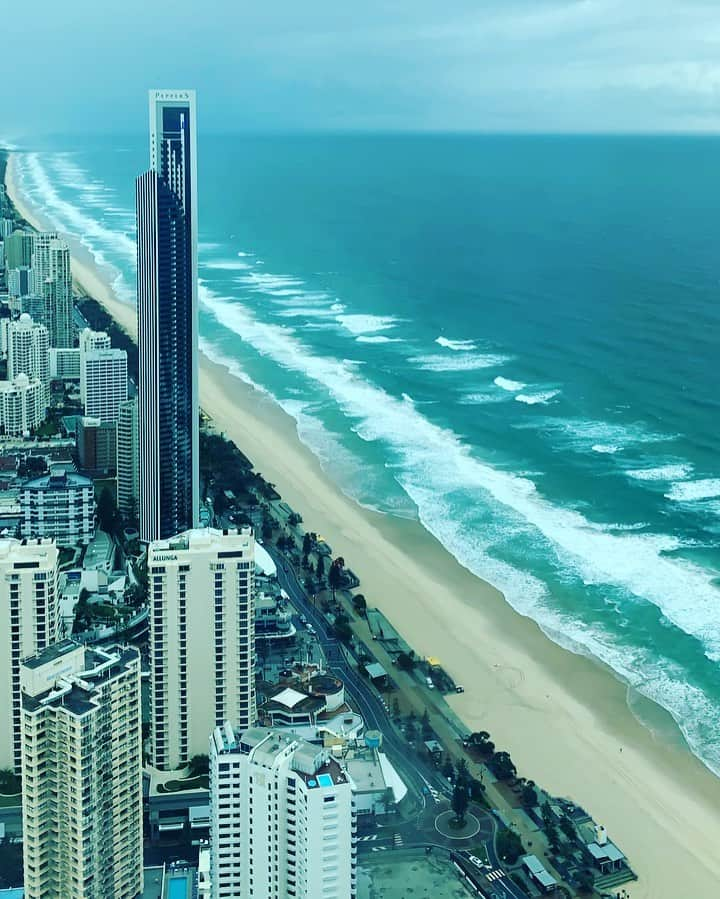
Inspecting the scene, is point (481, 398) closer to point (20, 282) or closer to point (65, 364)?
point (65, 364)

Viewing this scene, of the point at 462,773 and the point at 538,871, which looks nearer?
the point at 538,871

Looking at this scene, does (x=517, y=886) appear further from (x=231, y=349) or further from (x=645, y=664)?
(x=231, y=349)

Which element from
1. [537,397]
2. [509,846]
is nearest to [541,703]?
[509,846]

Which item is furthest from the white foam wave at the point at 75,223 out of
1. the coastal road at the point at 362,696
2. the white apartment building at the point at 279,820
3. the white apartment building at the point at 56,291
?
the white apartment building at the point at 279,820

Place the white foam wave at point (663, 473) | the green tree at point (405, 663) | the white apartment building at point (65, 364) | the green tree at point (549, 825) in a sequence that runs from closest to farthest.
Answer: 1. the green tree at point (549, 825)
2. the green tree at point (405, 663)
3. the white foam wave at point (663, 473)
4. the white apartment building at point (65, 364)

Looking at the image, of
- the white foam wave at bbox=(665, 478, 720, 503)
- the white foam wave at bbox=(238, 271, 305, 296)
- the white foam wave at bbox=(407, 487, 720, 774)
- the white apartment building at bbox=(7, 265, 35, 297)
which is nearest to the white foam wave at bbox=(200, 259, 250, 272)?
the white foam wave at bbox=(238, 271, 305, 296)

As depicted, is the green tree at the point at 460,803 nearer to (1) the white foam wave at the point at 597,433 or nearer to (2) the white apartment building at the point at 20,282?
(1) the white foam wave at the point at 597,433

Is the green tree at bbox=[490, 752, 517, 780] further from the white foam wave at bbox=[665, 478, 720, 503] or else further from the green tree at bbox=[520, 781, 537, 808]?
the white foam wave at bbox=[665, 478, 720, 503]
